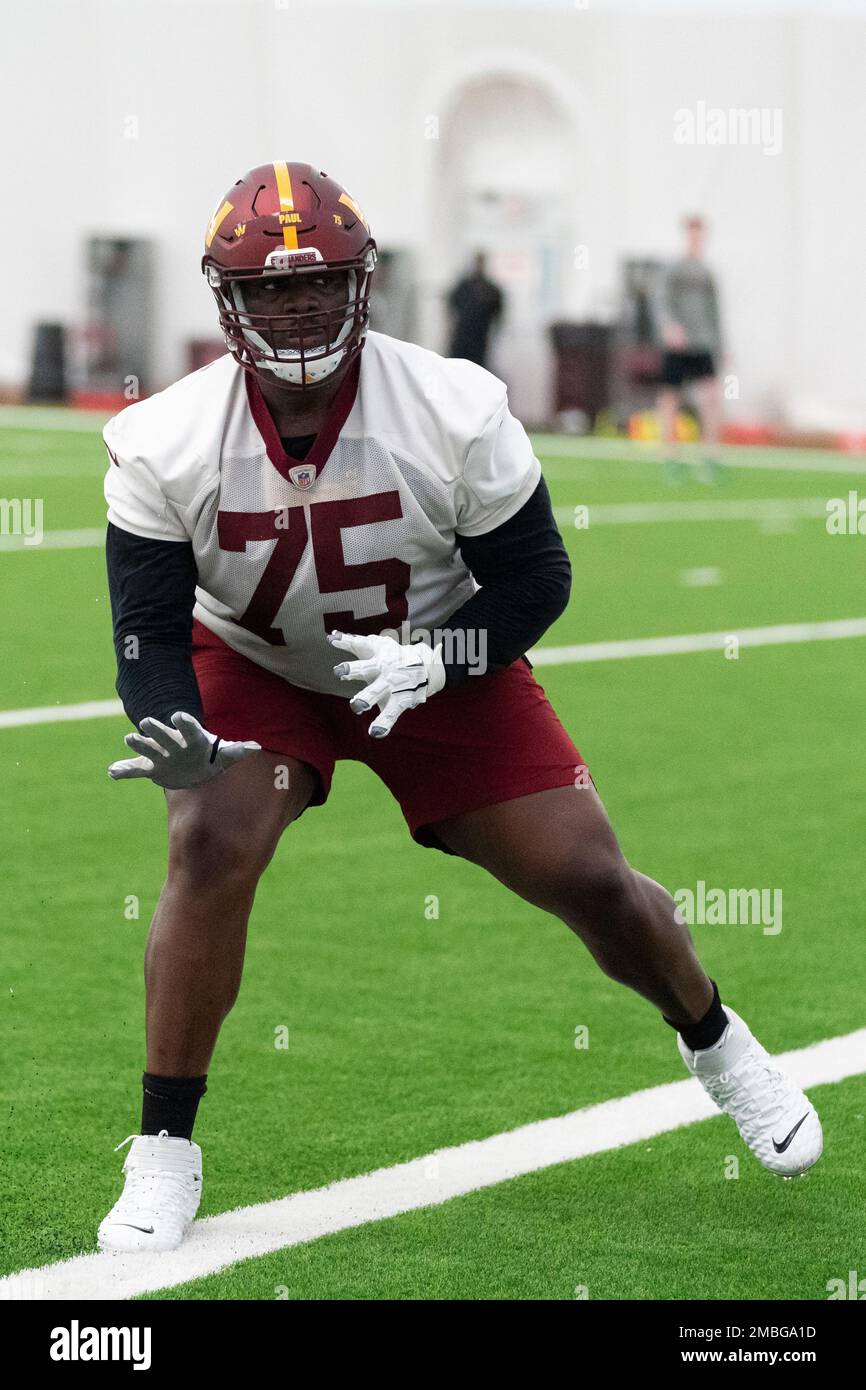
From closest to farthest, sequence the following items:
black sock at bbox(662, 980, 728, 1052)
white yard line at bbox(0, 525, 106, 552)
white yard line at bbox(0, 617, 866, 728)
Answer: black sock at bbox(662, 980, 728, 1052)
white yard line at bbox(0, 617, 866, 728)
white yard line at bbox(0, 525, 106, 552)

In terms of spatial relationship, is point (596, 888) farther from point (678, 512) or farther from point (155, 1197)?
point (678, 512)

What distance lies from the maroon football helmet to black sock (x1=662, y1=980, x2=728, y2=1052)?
152cm

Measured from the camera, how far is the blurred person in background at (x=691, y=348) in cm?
1936

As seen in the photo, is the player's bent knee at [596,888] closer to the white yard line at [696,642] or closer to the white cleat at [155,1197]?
the white cleat at [155,1197]

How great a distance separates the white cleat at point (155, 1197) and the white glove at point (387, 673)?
36.8 inches

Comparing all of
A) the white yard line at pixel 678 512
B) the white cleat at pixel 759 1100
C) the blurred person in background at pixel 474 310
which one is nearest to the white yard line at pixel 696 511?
the white yard line at pixel 678 512

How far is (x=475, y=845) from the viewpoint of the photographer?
399 centimetres

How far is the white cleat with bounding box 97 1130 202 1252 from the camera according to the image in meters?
3.69

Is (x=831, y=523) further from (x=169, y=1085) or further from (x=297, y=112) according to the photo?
(x=297, y=112)

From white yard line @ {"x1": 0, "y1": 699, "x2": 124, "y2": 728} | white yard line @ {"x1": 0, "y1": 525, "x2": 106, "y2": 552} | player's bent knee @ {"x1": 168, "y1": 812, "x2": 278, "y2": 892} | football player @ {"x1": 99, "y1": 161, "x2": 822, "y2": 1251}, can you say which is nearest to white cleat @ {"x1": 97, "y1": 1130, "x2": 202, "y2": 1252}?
football player @ {"x1": 99, "y1": 161, "x2": 822, "y2": 1251}

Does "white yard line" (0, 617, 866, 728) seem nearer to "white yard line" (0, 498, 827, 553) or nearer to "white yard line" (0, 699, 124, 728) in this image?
"white yard line" (0, 699, 124, 728)

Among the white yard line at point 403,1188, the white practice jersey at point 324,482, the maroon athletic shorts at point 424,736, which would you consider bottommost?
the white yard line at point 403,1188

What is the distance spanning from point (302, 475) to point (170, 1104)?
4.08 feet

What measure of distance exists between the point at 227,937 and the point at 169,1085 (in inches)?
12.9
